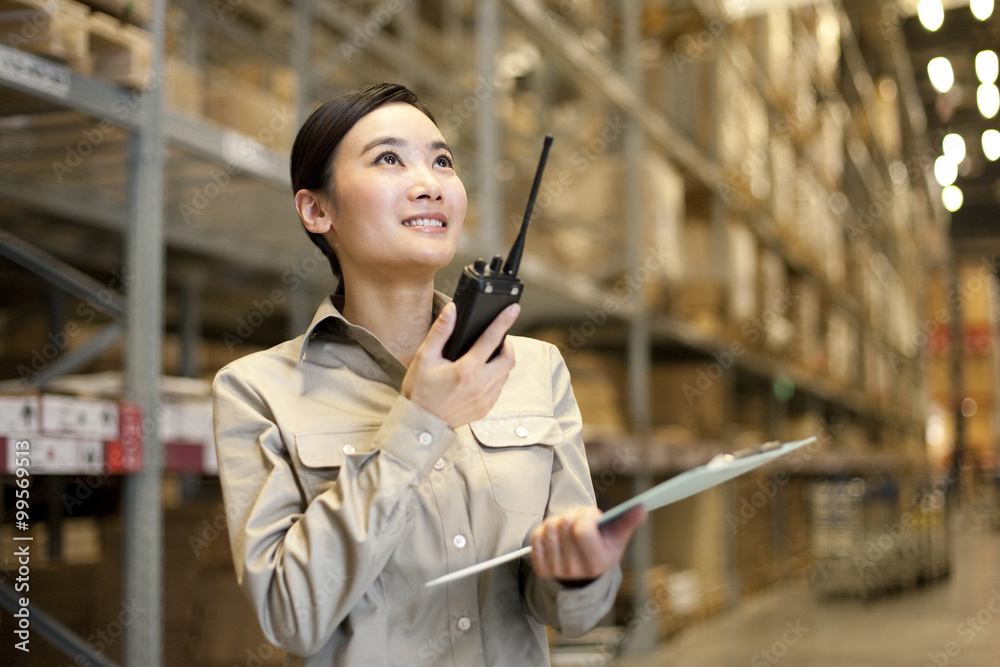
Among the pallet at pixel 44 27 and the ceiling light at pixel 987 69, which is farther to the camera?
the ceiling light at pixel 987 69

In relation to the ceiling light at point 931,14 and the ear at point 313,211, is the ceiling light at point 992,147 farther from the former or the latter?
the ear at point 313,211

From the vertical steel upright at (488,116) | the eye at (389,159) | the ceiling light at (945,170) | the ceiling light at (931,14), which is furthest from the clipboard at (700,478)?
the ceiling light at (931,14)

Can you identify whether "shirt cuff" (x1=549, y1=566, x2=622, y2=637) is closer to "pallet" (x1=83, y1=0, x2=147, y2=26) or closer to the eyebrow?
the eyebrow

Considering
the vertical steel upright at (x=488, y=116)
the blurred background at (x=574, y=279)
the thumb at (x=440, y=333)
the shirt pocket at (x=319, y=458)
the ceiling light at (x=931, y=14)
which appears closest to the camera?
the thumb at (x=440, y=333)

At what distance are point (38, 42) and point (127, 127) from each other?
1.16 feet

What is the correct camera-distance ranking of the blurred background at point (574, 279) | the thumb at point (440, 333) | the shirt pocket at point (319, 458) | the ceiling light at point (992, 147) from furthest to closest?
the ceiling light at point (992, 147), the blurred background at point (574, 279), the shirt pocket at point (319, 458), the thumb at point (440, 333)

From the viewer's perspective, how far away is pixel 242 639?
401cm

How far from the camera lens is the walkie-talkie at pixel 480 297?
1259mm

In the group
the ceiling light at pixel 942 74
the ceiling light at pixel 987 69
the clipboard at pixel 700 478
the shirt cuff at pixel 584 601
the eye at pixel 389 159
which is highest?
the ceiling light at pixel 942 74

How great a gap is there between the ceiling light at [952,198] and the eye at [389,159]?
694cm

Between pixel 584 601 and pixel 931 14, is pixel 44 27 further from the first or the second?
pixel 931 14

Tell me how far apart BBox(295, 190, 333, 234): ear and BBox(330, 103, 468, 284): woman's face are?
36 mm

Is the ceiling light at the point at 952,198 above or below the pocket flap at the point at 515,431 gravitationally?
above

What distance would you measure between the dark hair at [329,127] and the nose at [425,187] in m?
0.13
